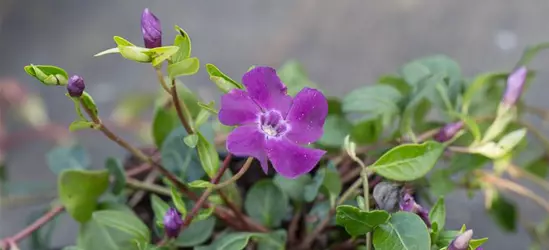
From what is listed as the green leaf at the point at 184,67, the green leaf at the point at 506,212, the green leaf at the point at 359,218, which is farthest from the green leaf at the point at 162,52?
the green leaf at the point at 506,212

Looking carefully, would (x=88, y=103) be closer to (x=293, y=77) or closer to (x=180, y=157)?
(x=180, y=157)

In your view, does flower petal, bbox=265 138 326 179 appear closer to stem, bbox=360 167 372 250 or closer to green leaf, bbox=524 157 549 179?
stem, bbox=360 167 372 250

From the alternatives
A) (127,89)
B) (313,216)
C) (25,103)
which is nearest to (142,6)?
(127,89)

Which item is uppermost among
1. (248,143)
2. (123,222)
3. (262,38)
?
(248,143)

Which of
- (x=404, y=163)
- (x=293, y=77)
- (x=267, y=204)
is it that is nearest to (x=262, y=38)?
(x=293, y=77)

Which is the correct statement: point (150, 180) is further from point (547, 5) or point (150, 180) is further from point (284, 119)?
point (547, 5)

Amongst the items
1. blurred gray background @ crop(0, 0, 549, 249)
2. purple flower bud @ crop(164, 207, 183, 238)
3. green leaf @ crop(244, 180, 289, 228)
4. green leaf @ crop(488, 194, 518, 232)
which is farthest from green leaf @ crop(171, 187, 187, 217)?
blurred gray background @ crop(0, 0, 549, 249)
